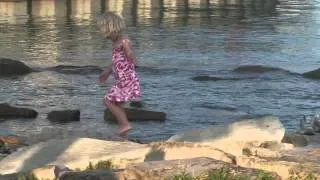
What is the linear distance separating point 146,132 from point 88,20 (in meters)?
27.1

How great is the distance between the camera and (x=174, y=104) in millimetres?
15125

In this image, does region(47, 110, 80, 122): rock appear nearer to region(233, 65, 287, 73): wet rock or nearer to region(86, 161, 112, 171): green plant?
region(86, 161, 112, 171): green plant

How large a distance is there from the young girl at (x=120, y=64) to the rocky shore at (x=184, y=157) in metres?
0.81

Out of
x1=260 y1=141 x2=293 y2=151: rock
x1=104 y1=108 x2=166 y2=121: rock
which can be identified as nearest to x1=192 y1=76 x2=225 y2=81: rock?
x1=104 y1=108 x2=166 y2=121: rock

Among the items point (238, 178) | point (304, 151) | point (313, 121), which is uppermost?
point (238, 178)

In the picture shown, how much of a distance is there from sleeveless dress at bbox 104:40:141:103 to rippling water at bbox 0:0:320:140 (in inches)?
112

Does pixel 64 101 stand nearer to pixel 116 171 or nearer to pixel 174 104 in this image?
pixel 174 104

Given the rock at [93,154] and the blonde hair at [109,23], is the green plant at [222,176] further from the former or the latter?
the blonde hair at [109,23]

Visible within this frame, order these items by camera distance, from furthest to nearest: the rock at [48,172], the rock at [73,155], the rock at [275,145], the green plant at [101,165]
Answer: the rock at [275,145] → the rock at [73,155] → the green plant at [101,165] → the rock at [48,172]

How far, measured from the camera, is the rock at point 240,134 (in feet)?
28.5

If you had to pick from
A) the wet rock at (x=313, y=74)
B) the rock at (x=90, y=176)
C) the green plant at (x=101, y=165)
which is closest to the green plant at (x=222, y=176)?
the rock at (x=90, y=176)

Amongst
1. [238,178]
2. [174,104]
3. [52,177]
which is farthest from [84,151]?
[174,104]

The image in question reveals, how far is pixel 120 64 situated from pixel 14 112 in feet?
16.9

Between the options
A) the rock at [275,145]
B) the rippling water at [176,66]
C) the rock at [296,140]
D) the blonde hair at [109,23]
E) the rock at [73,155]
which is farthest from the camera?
the rippling water at [176,66]
